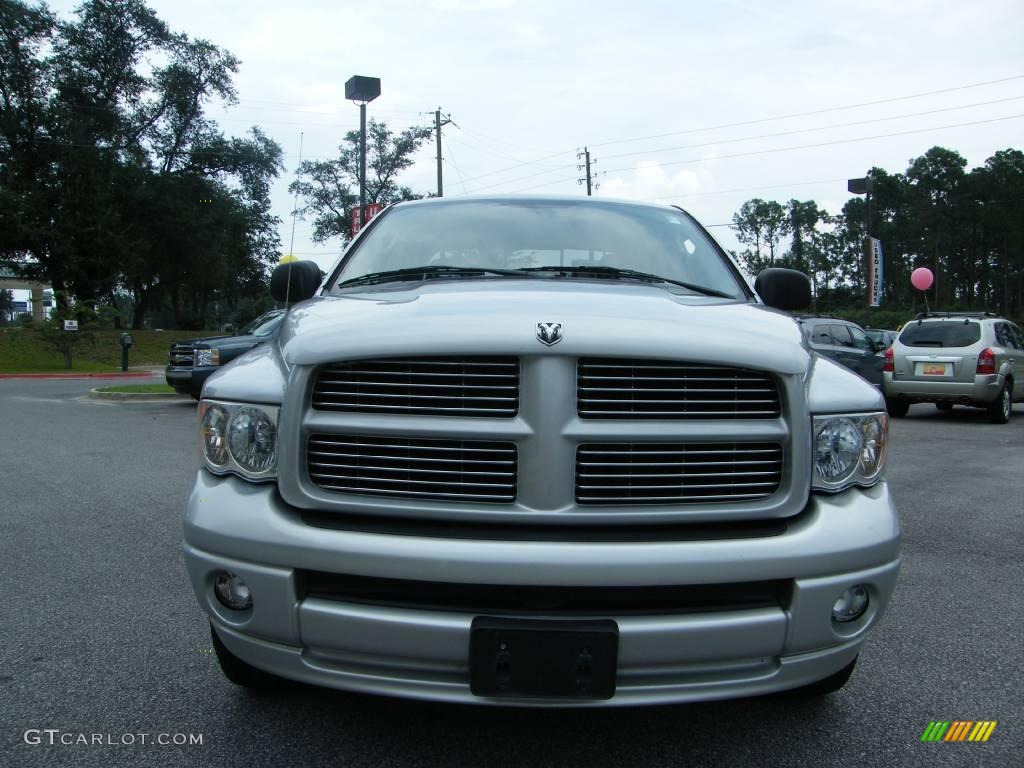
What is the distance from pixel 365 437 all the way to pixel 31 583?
9.10 ft

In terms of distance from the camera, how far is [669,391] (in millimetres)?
2184

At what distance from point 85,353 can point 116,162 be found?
14.0 m

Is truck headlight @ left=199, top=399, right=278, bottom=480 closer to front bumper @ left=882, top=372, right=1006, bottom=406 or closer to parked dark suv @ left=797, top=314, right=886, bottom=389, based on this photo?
front bumper @ left=882, top=372, right=1006, bottom=406

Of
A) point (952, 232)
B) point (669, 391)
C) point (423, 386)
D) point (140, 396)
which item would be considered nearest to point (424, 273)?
point (423, 386)

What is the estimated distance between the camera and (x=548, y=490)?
2.10m

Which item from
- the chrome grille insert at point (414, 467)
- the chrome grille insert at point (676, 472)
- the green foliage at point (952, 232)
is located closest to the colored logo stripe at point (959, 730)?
the chrome grille insert at point (676, 472)

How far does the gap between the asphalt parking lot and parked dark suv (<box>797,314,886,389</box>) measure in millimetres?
9482

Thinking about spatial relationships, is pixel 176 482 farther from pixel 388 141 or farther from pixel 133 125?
pixel 388 141

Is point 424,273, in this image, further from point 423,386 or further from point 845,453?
point 845,453

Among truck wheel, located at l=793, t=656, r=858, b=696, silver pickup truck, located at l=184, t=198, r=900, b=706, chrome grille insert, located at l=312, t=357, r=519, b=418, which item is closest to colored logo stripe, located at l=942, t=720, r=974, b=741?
truck wheel, located at l=793, t=656, r=858, b=696

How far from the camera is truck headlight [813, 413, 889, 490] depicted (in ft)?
7.53

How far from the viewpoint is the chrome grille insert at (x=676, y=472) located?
2.14 m

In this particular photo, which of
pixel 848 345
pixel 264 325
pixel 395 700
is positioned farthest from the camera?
pixel 848 345

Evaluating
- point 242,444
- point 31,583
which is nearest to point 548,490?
point 242,444
